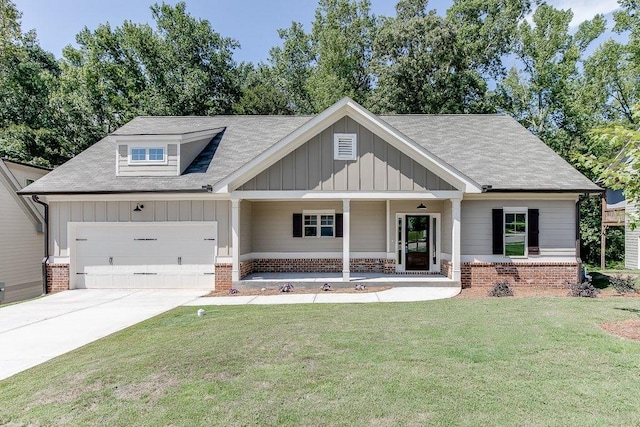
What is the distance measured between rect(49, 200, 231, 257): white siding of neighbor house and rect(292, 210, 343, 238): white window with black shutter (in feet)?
8.46

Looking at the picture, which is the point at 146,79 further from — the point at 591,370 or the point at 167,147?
the point at 591,370

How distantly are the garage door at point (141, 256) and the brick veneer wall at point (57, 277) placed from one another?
0.27 m

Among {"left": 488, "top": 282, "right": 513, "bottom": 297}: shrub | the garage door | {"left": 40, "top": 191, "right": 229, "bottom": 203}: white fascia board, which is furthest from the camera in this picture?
the garage door

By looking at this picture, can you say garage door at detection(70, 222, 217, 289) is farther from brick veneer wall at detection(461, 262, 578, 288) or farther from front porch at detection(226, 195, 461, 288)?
brick veneer wall at detection(461, 262, 578, 288)

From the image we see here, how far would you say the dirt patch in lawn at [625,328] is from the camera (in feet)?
20.6

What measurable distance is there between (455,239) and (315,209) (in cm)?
476

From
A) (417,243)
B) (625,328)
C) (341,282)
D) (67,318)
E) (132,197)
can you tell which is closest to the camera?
Answer: (625,328)

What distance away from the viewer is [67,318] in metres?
8.48

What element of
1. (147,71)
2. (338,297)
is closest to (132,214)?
(338,297)

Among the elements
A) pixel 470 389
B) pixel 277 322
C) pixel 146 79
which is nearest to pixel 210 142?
pixel 277 322

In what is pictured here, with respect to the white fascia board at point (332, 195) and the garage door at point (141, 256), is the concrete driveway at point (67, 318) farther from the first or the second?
the white fascia board at point (332, 195)

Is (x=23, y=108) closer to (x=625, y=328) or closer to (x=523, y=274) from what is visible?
(x=523, y=274)

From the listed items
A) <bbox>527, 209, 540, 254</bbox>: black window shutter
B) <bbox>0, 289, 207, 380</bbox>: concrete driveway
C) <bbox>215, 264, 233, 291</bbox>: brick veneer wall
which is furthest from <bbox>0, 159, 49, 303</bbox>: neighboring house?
<bbox>527, 209, 540, 254</bbox>: black window shutter

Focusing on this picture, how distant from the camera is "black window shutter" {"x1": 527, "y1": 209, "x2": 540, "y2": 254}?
11703mm
